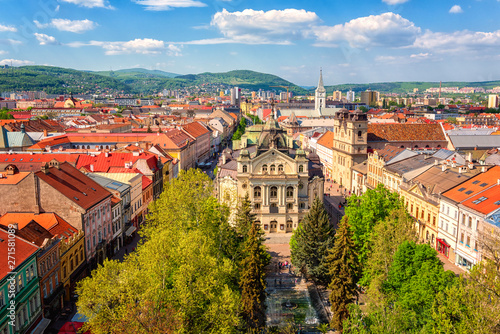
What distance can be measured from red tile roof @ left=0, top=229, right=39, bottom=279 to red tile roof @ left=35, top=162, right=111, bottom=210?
11.0 m

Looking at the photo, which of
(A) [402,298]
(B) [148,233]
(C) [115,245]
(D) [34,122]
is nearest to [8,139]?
(D) [34,122]

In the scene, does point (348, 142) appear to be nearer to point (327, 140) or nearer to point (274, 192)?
point (327, 140)

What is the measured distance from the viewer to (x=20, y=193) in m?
49.2

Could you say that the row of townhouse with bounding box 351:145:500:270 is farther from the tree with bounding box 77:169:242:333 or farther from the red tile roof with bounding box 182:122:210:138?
the red tile roof with bounding box 182:122:210:138

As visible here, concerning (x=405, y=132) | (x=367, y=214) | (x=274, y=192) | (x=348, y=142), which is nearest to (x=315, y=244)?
(x=367, y=214)

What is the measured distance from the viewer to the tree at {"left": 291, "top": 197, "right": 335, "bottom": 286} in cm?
5109

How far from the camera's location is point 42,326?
38.4 meters

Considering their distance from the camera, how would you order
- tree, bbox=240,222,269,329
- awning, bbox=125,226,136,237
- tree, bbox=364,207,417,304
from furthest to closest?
awning, bbox=125,226,136,237 → tree, bbox=364,207,417,304 → tree, bbox=240,222,269,329

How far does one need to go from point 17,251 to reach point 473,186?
174ft

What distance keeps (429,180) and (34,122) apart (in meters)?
121

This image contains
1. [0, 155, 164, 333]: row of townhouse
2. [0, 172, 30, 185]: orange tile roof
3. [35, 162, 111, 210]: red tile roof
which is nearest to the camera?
[0, 155, 164, 333]: row of townhouse

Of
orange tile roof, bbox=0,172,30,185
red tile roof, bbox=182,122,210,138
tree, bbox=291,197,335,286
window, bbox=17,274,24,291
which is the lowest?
tree, bbox=291,197,335,286

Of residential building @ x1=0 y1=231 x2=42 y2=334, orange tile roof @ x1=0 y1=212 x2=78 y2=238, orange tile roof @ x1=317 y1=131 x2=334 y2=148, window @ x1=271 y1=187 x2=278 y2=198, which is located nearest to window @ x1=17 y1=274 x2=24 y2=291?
residential building @ x1=0 y1=231 x2=42 y2=334

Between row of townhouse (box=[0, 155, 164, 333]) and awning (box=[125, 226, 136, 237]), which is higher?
row of townhouse (box=[0, 155, 164, 333])
